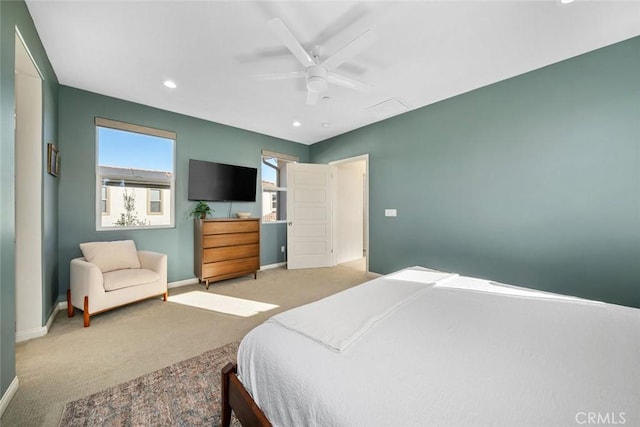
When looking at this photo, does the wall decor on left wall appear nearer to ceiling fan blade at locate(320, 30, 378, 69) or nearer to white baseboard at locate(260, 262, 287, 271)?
ceiling fan blade at locate(320, 30, 378, 69)

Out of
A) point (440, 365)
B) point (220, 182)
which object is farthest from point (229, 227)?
point (440, 365)

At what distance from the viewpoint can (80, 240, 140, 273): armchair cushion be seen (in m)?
2.72

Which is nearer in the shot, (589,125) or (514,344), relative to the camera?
(514,344)

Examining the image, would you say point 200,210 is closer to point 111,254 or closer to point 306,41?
point 111,254

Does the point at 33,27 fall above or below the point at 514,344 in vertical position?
above

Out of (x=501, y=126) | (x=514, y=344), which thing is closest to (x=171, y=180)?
(x=514, y=344)

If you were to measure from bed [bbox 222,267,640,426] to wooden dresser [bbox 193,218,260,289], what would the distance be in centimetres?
266

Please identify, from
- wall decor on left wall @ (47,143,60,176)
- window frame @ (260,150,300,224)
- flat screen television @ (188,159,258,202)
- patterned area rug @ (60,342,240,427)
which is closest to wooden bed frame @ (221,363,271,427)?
patterned area rug @ (60,342,240,427)

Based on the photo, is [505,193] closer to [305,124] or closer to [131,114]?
[305,124]

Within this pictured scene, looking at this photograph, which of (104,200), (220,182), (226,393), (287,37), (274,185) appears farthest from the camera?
(274,185)

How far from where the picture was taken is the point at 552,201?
246cm

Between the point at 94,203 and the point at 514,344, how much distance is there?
14.0 feet

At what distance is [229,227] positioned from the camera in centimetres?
376

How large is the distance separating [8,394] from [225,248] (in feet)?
7.84
